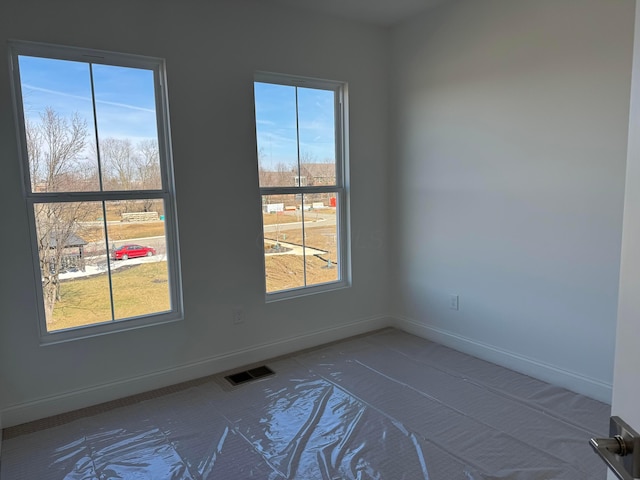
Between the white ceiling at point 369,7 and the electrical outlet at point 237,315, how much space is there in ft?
7.66

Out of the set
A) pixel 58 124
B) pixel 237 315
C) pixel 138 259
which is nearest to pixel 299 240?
pixel 237 315

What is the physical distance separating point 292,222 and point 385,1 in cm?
184

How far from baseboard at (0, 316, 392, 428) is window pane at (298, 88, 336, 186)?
1343 millimetres

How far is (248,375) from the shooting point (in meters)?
3.06

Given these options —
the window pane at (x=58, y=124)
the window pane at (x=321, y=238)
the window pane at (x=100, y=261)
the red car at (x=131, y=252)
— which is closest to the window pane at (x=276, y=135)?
the window pane at (x=321, y=238)

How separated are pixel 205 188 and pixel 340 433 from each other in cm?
184

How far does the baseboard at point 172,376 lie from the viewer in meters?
2.51

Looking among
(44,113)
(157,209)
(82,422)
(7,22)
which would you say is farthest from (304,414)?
(7,22)

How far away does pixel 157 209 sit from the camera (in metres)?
2.86

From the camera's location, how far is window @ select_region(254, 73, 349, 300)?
10.8ft


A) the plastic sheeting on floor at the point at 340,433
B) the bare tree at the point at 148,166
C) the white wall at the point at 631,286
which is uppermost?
the bare tree at the point at 148,166

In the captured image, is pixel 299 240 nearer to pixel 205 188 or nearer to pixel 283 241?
pixel 283 241

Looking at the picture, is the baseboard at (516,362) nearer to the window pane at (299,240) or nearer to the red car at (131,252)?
the window pane at (299,240)

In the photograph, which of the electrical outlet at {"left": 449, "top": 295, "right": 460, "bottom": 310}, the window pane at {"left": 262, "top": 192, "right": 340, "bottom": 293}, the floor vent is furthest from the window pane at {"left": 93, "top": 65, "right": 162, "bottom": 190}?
the electrical outlet at {"left": 449, "top": 295, "right": 460, "bottom": 310}
